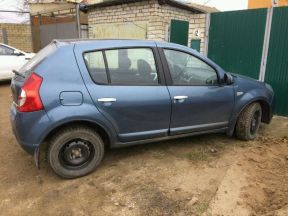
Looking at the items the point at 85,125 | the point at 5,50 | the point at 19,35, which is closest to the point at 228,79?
the point at 85,125

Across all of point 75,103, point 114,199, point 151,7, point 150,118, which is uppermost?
point 151,7

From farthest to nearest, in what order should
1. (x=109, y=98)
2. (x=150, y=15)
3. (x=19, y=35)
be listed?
1. (x=19, y=35)
2. (x=150, y=15)
3. (x=109, y=98)

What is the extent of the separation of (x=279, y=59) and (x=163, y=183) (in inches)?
151

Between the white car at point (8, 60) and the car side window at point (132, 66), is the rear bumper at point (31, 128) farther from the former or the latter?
the white car at point (8, 60)

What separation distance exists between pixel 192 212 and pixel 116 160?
1.46 meters

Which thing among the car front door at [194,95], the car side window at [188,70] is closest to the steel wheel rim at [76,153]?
the car front door at [194,95]

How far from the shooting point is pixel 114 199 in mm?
3070

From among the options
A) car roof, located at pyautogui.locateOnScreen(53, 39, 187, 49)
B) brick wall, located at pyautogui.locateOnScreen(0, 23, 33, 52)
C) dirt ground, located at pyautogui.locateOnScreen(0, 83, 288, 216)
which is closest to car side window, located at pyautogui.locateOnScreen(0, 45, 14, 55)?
dirt ground, located at pyautogui.locateOnScreen(0, 83, 288, 216)

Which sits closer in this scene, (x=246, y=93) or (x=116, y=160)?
(x=116, y=160)

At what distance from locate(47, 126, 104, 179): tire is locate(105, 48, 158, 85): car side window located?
28.3 inches

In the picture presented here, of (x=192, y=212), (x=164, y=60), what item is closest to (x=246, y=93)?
(x=164, y=60)

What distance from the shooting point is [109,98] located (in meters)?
3.35

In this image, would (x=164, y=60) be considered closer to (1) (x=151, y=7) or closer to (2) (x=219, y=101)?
(2) (x=219, y=101)

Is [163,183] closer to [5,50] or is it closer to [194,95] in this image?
[194,95]
